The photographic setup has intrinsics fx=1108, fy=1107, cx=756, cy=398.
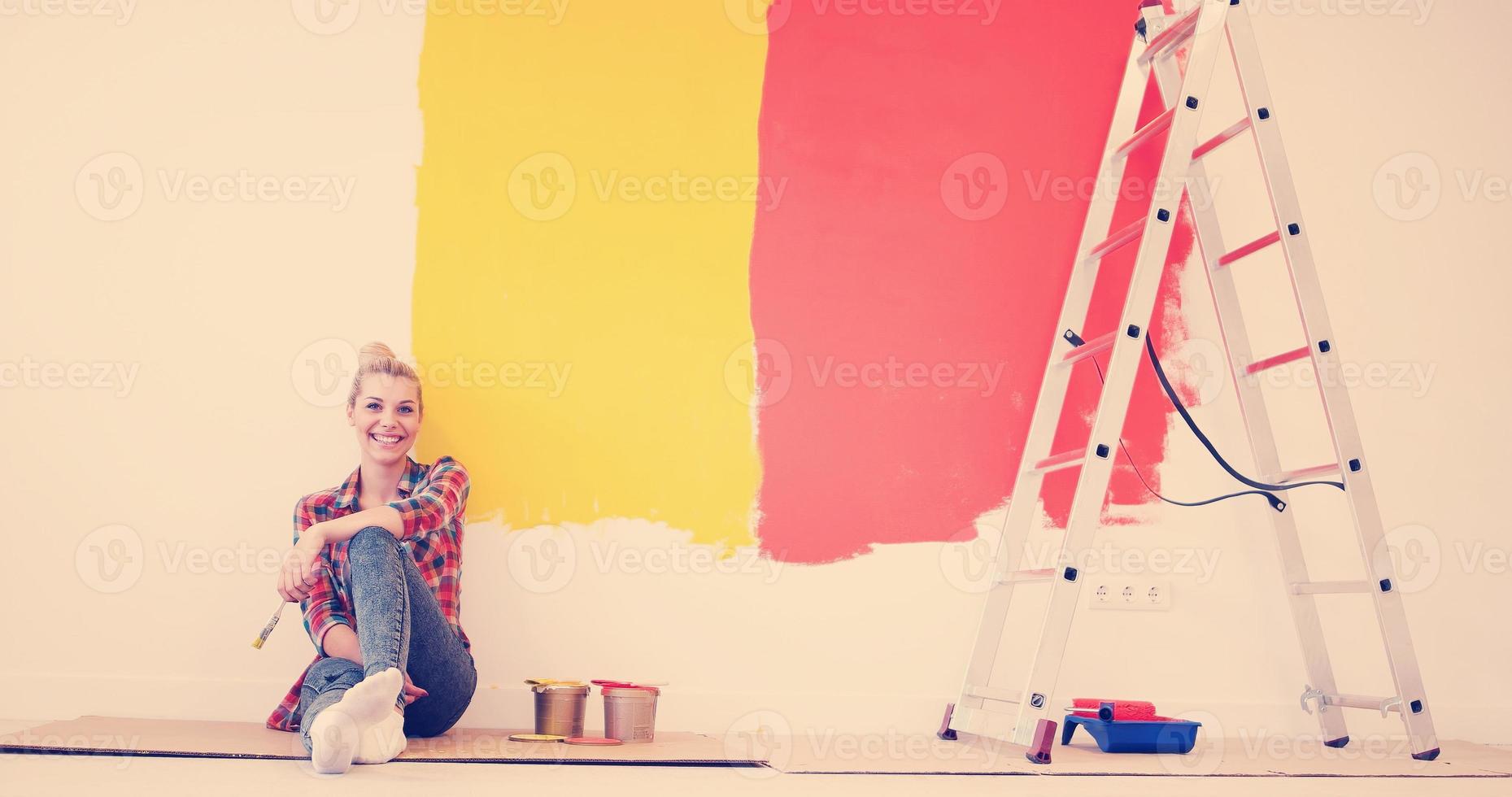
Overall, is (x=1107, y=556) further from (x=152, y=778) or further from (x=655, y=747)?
(x=152, y=778)

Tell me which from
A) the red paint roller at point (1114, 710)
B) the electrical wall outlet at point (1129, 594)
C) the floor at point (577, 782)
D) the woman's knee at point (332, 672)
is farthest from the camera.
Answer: the electrical wall outlet at point (1129, 594)

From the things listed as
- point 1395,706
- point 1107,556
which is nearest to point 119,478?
point 1107,556

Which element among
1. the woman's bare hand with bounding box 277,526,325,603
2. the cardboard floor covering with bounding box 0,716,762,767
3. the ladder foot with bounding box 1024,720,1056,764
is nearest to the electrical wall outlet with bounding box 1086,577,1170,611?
the ladder foot with bounding box 1024,720,1056,764

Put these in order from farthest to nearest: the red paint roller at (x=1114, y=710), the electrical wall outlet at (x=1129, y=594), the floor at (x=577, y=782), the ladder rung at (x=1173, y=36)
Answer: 1. the electrical wall outlet at (x=1129, y=594)
2. the ladder rung at (x=1173, y=36)
3. the red paint roller at (x=1114, y=710)
4. the floor at (x=577, y=782)

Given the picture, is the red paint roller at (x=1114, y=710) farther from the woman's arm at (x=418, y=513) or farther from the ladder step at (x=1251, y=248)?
the woman's arm at (x=418, y=513)

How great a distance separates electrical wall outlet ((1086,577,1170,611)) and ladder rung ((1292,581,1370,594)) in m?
0.27

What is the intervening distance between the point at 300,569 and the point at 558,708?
55cm

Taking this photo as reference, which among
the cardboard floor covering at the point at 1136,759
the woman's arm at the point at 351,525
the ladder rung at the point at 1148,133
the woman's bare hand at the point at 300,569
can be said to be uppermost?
the ladder rung at the point at 1148,133

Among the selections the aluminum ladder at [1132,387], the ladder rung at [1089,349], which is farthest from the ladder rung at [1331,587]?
the ladder rung at [1089,349]

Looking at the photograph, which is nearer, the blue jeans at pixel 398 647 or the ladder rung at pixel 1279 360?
the blue jeans at pixel 398 647

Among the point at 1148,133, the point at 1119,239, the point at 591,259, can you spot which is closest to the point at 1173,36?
the point at 1148,133

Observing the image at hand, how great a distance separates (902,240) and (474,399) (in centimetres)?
102

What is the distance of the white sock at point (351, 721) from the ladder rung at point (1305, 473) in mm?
1714

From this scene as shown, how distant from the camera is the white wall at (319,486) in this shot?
2307 millimetres
